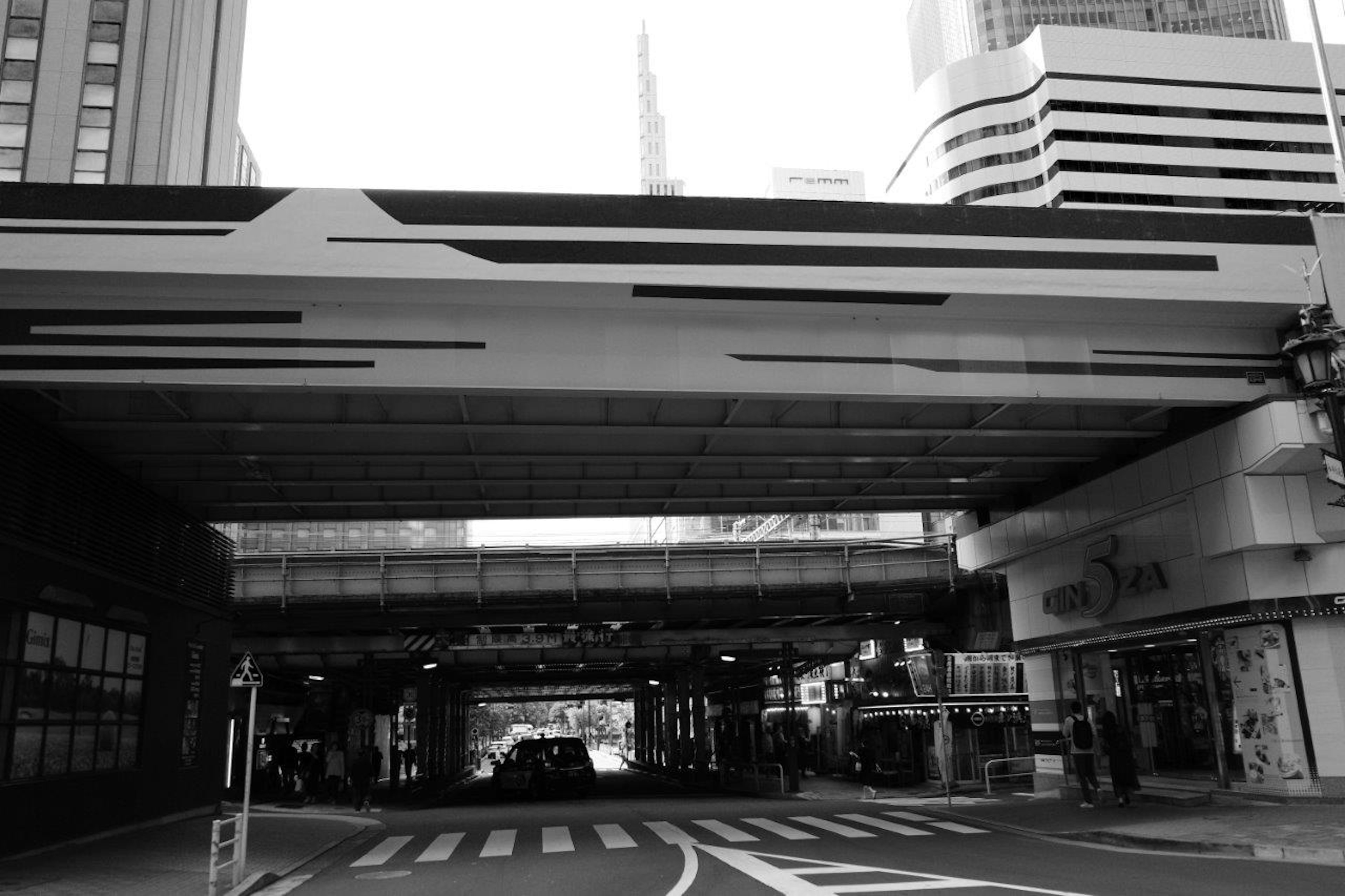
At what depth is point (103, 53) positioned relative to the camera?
5234cm

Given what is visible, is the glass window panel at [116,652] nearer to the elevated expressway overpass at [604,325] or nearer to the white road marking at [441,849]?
the elevated expressway overpass at [604,325]

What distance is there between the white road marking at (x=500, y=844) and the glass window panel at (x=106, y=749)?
7289 millimetres

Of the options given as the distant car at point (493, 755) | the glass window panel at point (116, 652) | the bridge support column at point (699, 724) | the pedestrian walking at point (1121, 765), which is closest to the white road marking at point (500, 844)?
the glass window panel at point (116, 652)

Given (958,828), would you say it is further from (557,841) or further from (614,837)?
(557,841)

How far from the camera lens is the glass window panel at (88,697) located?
18.4m

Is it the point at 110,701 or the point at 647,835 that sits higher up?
the point at 110,701

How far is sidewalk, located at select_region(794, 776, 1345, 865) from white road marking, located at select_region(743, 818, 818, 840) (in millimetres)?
3402

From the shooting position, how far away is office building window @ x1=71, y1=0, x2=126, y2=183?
2004 inches

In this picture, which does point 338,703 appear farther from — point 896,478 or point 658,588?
point 896,478

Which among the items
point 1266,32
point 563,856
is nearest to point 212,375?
point 563,856

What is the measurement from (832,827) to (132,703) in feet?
46.4

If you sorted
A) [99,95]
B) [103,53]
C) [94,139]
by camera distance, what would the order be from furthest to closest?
[103,53], [99,95], [94,139]

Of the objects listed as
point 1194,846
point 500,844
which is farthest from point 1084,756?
point 500,844

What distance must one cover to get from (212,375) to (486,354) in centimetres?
376
